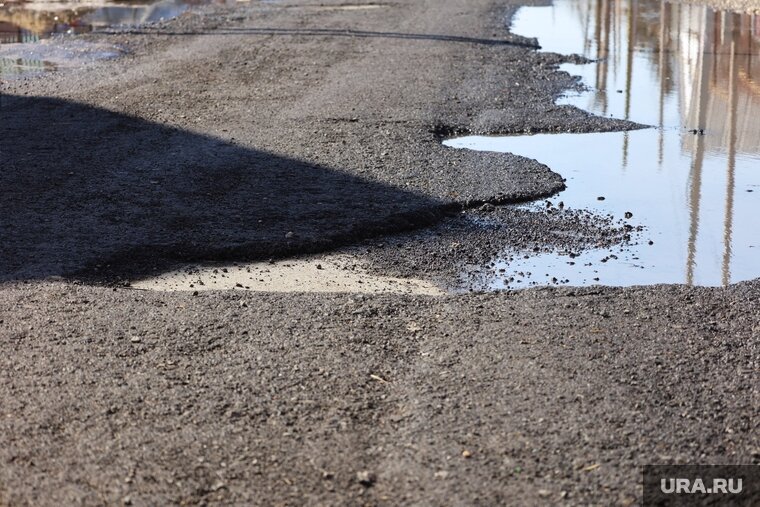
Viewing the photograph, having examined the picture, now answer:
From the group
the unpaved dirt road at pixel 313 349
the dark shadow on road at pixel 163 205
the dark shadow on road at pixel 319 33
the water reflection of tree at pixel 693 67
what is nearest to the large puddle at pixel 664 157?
the water reflection of tree at pixel 693 67

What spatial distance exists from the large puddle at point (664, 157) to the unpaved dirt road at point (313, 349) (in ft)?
1.53

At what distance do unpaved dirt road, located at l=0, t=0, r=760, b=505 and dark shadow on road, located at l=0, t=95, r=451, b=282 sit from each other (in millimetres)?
28

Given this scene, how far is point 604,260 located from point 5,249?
4.09m

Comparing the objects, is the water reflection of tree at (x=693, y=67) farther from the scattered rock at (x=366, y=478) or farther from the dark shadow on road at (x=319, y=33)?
the scattered rock at (x=366, y=478)

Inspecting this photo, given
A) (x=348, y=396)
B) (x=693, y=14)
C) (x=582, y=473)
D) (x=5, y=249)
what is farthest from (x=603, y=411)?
(x=693, y=14)

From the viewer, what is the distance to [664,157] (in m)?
10.6

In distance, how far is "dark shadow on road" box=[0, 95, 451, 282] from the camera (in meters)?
7.45

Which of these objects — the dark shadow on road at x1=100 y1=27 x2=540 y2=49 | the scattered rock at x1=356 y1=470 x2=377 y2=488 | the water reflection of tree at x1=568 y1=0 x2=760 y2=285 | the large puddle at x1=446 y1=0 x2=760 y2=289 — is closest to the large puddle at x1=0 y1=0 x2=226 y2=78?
the dark shadow on road at x1=100 y1=27 x2=540 y2=49

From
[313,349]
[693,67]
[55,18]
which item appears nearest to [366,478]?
[313,349]

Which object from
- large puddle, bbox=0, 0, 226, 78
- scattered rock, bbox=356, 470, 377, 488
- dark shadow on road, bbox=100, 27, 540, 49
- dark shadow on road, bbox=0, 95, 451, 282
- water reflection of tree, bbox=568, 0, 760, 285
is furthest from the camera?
dark shadow on road, bbox=100, 27, 540, 49

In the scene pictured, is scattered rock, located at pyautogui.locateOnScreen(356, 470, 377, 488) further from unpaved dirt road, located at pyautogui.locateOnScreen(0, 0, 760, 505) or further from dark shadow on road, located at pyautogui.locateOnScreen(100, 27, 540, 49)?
dark shadow on road, located at pyautogui.locateOnScreen(100, 27, 540, 49)

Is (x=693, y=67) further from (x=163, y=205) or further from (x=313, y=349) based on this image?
(x=313, y=349)

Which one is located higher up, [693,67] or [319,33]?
[319,33]

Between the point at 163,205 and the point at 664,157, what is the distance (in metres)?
4.92
